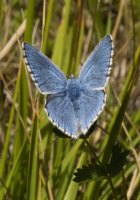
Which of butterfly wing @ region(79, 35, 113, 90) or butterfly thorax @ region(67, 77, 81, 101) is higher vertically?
butterfly wing @ region(79, 35, 113, 90)

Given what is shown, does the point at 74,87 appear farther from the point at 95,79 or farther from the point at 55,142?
the point at 55,142

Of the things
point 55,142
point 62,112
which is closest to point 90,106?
point 62,112

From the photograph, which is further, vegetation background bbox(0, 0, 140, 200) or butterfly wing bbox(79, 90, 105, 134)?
vegetation background bbox(0, 0, 140, 200)

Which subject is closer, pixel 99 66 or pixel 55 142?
pixel 99 66

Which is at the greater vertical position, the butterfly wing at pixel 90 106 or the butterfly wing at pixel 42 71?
the butterfly wing at pixel 42 71

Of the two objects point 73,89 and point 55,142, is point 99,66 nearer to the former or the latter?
point 73,89

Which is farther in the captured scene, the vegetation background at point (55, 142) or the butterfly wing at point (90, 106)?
the vegetation background at point (55, 142)

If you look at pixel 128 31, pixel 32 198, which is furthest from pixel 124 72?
pixel 32 198

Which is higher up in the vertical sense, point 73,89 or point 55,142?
point 73,89
